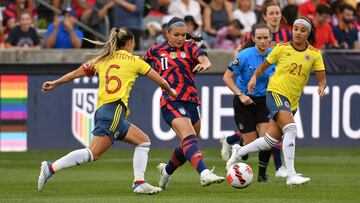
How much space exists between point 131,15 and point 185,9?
5.37ft

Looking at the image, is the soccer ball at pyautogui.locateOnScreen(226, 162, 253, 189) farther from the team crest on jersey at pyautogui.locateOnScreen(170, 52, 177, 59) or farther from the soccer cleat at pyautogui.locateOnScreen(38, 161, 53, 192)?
the soccer cleat at pyautogui.locateOnScreen(38, 161, 53, 192)

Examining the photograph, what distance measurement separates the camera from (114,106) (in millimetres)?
12258

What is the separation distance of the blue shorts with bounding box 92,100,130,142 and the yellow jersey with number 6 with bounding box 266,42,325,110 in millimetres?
2035

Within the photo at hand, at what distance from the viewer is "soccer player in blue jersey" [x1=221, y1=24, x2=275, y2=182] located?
14.2 metres

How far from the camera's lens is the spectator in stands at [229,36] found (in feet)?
73.1

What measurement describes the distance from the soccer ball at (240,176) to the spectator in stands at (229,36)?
10.1 meters

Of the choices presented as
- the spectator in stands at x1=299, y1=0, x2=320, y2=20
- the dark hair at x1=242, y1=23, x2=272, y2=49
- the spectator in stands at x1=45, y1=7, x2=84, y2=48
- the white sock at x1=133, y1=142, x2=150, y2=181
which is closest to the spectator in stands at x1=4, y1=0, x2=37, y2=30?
the spectator in stands at x1=45, y1=7, x2=84, y2=48

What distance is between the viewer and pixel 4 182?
14133 millimetres

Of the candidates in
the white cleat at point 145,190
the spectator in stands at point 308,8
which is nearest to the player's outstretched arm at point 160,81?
the white cleat at point 145,190

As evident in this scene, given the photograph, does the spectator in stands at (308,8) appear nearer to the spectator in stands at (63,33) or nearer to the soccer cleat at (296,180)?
the spectator in stands at (63,33)

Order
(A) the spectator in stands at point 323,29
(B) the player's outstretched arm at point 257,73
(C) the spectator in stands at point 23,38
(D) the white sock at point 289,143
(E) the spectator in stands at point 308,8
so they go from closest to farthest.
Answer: (D) the white sock at point 289,143 → (B) the player's outstretched arm at point 257,73 → (C) the spectator in stands at point 23,38 → (A) the spectator in stands at point 323,29 → (E) the spectator in stands at point 308,8

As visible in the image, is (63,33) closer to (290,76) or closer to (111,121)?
(290,76)

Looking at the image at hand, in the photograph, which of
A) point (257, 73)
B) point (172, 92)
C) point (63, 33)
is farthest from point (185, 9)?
point (172, 92)

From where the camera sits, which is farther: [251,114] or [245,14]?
[245,14]
